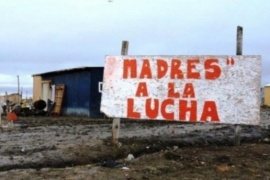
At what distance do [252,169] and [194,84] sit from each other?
8.63ft

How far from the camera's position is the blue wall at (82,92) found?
3030cm

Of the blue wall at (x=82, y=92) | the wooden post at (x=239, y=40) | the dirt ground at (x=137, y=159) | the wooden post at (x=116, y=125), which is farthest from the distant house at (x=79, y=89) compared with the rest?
the wooden post at (x=239, y=40)

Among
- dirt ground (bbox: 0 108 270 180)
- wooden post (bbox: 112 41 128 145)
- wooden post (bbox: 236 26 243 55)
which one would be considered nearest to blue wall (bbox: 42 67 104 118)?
dirt ground (bbox: 0 108 270 180)

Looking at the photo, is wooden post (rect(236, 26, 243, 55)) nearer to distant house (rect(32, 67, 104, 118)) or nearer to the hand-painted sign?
the hand-painted sign

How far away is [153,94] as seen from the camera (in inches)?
452

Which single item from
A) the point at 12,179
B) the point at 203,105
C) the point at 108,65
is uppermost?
the point at 108,65

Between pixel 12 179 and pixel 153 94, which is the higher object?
pixel 153 94

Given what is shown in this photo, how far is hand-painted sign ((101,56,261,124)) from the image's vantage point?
11.0 metres

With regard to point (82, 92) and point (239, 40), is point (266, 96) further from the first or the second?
point (239, 40)

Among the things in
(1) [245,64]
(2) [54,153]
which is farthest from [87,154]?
(1) [245,64]

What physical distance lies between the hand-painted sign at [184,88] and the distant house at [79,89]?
733 inches

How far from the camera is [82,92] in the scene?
103 feet

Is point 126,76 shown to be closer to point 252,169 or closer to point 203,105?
point 203,105

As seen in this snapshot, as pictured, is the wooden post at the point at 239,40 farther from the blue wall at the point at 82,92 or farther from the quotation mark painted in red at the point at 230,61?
the blue wall at the point at 82,92
